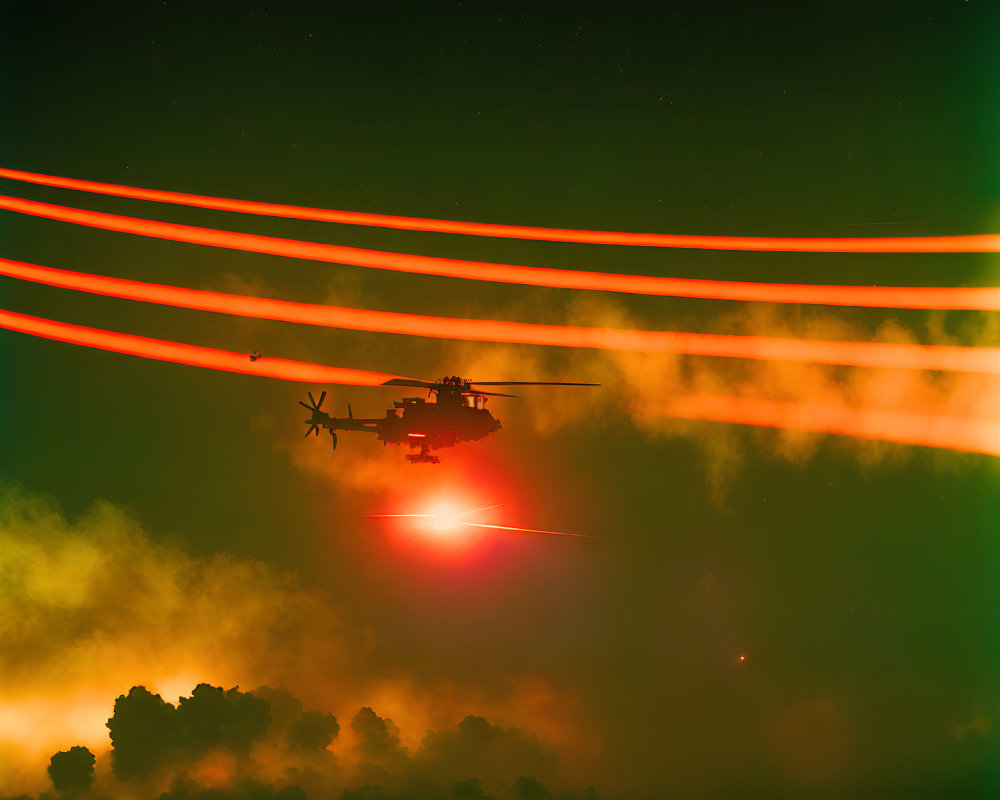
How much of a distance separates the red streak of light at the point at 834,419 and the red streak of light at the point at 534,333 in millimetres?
662

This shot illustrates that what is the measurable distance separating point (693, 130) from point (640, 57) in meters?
1.27

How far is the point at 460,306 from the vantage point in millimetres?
14094

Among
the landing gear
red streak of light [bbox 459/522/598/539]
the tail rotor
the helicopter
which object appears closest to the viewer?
the helicopter

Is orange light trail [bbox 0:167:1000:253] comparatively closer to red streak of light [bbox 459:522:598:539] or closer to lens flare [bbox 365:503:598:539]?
lens flare [bbox 365:503:598:539]

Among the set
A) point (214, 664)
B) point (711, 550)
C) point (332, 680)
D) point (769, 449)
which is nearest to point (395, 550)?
point (332, 680)

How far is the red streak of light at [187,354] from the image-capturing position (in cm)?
1398

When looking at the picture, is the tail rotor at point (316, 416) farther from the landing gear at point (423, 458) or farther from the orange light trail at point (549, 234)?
the orange light trail at point (549, 234)

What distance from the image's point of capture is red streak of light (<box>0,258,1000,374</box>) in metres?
13.9

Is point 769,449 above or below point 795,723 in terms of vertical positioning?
above

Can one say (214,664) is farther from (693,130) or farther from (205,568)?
(693,130)

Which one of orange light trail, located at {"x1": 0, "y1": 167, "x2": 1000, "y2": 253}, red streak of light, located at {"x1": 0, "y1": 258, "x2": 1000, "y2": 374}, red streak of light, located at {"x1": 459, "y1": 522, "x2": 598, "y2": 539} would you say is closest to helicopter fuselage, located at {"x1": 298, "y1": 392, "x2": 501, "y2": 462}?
red streak of light, located at {"x1": 459, "y1": 522, "x2": 598, "y2": 539}

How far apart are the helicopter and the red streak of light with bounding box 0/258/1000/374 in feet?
5.07

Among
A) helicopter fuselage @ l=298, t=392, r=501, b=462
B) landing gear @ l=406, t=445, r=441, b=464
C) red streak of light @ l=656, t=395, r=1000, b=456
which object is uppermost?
red streak of light @ l=656, t=395, r=1000, b=456

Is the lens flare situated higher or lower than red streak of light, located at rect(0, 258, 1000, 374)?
lower
